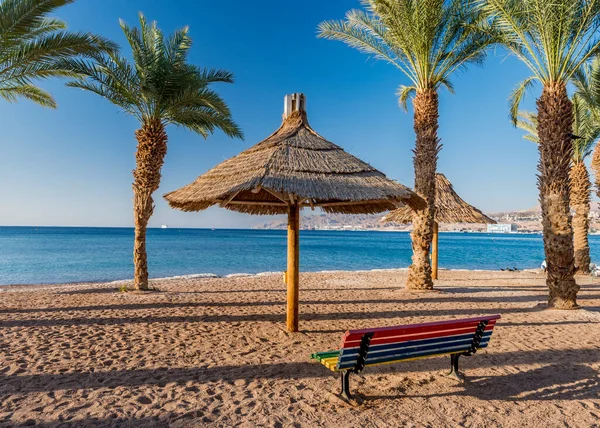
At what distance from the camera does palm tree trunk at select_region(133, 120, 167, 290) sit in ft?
36.0

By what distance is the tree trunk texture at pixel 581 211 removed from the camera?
16625 mm

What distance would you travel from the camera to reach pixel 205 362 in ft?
16.4

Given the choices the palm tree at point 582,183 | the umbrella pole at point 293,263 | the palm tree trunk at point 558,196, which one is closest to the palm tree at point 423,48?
the palm tree trunk at point 558,196

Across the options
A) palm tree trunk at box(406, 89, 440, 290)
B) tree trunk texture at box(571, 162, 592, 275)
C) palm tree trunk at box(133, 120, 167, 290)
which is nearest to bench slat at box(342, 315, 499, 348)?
palm tree trunk at box(406, 89, 440, 290)

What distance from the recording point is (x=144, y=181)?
36.2ft

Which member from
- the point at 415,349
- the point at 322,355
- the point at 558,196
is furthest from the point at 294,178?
the point at 558,196

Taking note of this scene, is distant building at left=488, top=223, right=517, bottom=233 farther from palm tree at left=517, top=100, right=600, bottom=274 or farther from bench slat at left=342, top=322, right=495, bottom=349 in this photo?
bench slat at left=342, top=322, right=495, bottom=349

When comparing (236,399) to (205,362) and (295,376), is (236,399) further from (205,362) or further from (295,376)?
(205,362)

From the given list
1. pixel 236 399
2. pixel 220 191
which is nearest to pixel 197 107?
pixel 220 191

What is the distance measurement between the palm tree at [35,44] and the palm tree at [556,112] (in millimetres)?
9474

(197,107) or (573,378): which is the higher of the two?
(197,107)

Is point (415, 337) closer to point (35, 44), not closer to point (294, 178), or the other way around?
A: point (294, 178)

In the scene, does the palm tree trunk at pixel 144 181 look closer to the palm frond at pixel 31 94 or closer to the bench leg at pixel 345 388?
the palm frond at pixel 31 94

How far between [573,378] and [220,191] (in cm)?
505
